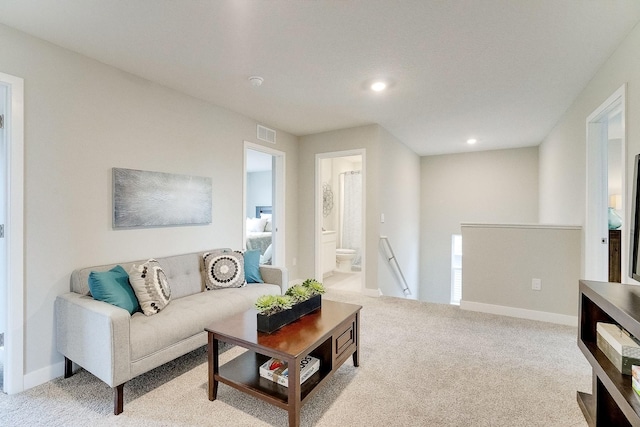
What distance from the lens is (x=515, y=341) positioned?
2.79 m

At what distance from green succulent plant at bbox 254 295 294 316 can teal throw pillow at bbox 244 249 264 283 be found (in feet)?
4.30

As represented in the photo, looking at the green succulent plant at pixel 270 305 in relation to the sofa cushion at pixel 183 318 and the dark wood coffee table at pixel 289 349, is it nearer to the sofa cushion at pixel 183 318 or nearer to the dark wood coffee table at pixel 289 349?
the dark wood coffee table at pixel 289 349

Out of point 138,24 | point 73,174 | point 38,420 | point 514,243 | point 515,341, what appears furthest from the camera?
point 514,243

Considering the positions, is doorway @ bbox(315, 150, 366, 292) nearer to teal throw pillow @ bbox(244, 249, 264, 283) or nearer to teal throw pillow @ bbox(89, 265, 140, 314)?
teal throw pillow @ bbox(244, 249, 264, 283)

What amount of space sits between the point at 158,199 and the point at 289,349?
205cm

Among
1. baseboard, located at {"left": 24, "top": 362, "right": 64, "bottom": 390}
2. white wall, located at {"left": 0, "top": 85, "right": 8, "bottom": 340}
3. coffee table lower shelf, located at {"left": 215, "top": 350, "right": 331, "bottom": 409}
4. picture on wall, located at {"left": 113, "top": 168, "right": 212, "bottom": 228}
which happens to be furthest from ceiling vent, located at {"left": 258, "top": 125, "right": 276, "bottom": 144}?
baseboard, located at {"left": 24, "top": 362, "right": 64, "bottom": 390}

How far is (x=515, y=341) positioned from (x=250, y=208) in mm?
7424

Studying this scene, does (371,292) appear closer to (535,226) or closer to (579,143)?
(535,226)

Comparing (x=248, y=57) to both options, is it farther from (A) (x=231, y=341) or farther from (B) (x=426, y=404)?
(B) (x=426, y=404)

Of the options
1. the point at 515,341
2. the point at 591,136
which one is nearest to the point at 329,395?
the point at 515,341

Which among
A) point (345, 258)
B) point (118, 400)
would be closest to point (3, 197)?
point (118, 400)

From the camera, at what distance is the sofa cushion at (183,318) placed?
192cm

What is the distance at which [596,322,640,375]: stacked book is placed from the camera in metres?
1.23

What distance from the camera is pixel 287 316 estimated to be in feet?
6.50
